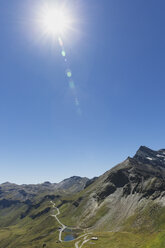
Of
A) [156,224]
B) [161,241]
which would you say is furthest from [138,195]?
[161,241]

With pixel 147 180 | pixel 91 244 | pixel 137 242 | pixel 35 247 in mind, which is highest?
pixel 147 180

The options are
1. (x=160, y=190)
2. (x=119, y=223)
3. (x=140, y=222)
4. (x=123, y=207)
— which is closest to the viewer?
(x=140, y=222)

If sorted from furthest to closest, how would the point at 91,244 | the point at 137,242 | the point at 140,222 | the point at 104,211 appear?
the point at 104,211 < the point at 140,222 < the point at 91,244 < the point at 137,242

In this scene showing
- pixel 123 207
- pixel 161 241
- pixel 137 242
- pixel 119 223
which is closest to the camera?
pixel 161 241

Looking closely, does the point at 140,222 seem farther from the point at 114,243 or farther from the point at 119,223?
the point at 114,243

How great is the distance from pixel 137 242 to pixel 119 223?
182ft

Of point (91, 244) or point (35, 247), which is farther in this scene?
point (35, 247)

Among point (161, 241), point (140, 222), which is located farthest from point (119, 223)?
point (161, 241)

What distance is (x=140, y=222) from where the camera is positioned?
139 meters

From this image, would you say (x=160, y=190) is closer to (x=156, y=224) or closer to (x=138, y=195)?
(x=138, y=195)

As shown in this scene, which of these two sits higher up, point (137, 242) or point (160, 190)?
point (160, 190)

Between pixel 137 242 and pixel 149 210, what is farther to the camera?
pixel 149 210

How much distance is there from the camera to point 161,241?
85312 mm

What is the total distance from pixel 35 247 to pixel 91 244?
190 feet
